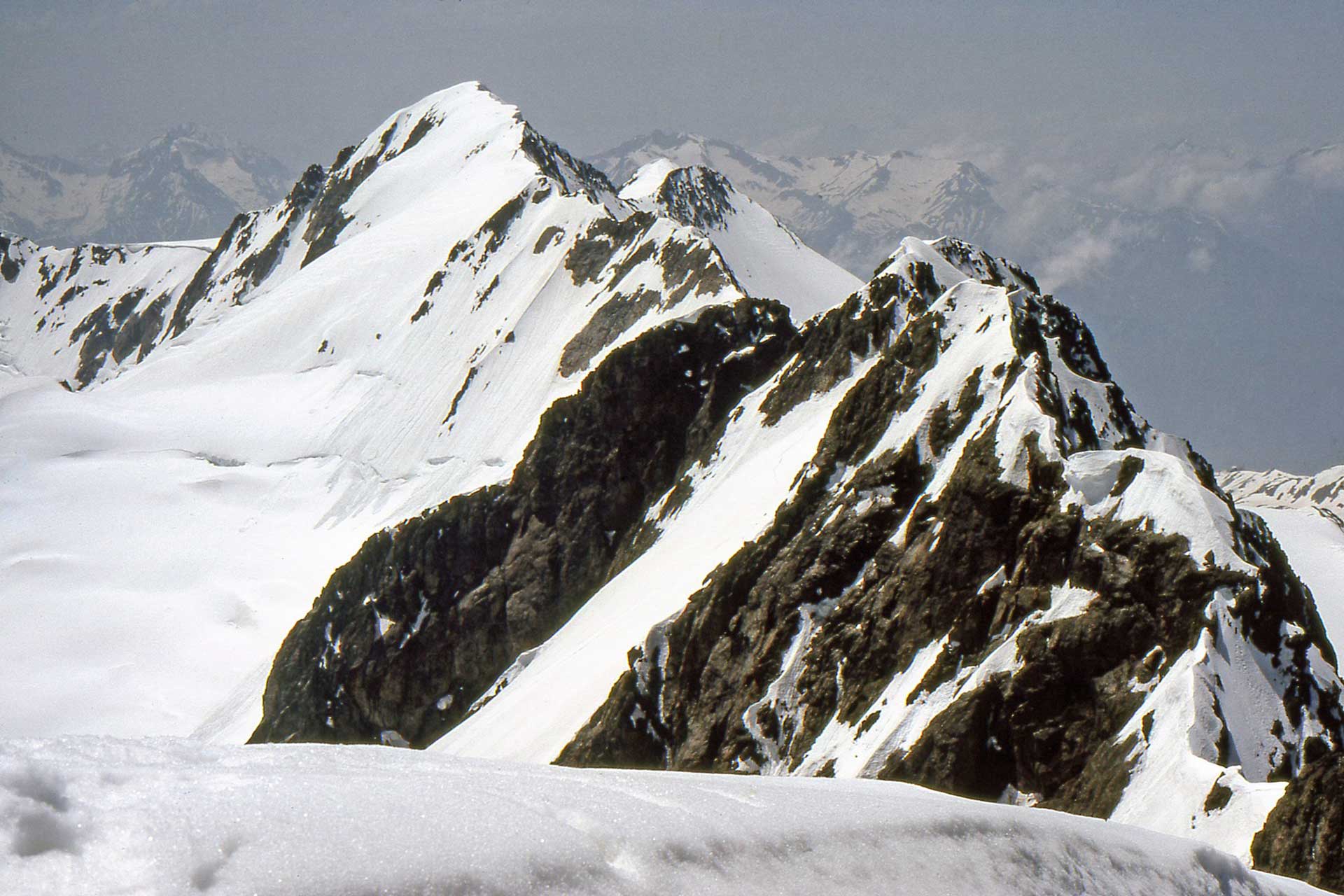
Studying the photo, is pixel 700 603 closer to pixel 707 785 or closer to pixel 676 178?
pixel 707 785

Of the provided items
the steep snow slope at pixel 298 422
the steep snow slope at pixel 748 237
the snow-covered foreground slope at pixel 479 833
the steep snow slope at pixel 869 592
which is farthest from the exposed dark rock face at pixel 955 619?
the steep snow slope at pixel 748 237

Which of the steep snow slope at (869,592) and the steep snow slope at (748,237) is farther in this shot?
the steep snow slope at (748,237)

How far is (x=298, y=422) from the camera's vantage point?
9762cm

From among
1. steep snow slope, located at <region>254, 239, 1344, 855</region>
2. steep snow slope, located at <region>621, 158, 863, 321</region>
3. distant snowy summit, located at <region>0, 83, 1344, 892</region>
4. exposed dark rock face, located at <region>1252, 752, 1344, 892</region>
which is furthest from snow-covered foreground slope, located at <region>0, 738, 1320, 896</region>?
steep snow slope, located at <region>621, 158, 863, 321</region>

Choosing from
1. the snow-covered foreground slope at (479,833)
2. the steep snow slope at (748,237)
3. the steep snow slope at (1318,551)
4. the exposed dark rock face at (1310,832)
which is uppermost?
the steep snow slope at (748,237)

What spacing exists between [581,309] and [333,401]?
32483 millimetres

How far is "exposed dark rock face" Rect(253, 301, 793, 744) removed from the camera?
187 feet

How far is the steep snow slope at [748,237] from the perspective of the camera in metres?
101

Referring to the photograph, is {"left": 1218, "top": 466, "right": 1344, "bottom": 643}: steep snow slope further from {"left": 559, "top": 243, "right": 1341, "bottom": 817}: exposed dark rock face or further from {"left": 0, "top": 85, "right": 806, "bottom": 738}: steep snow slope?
{"left": 0, "top": 85, "right": 806, "bottom": 738}: steep snow slope

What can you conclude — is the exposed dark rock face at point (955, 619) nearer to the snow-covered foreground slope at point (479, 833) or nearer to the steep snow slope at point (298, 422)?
the snow-covered foreground slope at point (479, 833)

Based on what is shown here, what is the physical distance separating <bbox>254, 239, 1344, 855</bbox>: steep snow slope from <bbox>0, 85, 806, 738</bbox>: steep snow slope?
9.33 meters

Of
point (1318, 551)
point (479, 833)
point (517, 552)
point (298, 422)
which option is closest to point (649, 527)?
point (517, 552)

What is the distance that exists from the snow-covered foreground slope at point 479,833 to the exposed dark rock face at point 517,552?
46.6 meters

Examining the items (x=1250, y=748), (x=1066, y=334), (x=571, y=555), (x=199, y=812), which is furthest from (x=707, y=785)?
(x=571, y=555)
